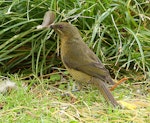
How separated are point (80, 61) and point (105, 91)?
439 mm

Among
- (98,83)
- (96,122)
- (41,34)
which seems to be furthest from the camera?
(41,34)

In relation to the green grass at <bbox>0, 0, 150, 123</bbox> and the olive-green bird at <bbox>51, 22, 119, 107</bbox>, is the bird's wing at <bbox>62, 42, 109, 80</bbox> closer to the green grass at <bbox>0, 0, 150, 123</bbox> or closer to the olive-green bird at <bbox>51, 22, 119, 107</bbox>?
the olive-green bird at <bbox>51, 22, 119, 107</bbox>

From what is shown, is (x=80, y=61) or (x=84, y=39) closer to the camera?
(x=80, y=61)

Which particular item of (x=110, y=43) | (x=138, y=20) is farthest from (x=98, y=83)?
(x=138, y=20)

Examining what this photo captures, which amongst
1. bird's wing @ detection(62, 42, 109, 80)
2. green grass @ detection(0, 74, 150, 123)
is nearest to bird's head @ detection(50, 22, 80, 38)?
bird's wing @ detection(62, 42, 109, 80)

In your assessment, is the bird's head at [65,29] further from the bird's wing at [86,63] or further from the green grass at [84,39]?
the green grass at [84,39]

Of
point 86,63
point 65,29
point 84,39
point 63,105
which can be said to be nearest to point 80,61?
point 86,63

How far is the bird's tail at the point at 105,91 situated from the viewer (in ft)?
14.9

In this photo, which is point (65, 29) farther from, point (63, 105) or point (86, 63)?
point (63, 105)

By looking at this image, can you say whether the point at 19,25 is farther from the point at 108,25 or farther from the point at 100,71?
the point at 100,71

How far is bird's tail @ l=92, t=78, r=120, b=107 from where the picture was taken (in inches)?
178

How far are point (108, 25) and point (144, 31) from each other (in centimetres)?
44

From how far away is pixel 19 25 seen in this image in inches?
227

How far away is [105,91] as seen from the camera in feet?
15.4
